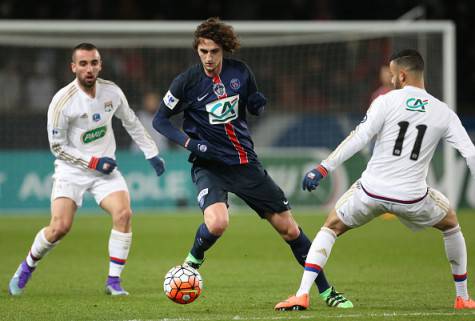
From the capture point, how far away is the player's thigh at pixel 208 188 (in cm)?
745

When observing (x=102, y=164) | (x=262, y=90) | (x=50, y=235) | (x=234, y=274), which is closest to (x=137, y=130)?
(x=102, y=164)

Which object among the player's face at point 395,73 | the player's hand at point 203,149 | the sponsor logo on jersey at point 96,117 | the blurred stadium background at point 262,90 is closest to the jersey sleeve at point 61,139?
the sponsor logo on jersey at point 96,117

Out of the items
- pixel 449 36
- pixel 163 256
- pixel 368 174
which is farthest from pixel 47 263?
pixel 449 36

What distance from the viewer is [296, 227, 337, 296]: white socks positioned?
7.00 m

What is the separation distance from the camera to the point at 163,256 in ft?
38.4

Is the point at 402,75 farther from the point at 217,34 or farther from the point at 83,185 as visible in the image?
the point at 83,185

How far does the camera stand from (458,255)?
715cm

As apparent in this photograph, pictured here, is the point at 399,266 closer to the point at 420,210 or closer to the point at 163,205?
the point at 420,210

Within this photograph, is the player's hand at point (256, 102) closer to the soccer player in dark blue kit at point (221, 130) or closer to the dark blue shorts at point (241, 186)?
the soccer player in dark blue kit at point (221, 130)

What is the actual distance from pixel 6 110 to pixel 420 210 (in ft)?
41.1

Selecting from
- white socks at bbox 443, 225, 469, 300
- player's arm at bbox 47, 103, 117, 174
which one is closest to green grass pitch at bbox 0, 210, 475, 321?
white socks at bbox 443, 225, 469, 300

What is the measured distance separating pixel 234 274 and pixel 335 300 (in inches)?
109

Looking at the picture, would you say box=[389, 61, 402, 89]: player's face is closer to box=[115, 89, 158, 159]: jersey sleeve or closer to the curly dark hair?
the curly dark hair

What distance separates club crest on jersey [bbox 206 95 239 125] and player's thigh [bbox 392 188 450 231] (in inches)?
62.7
